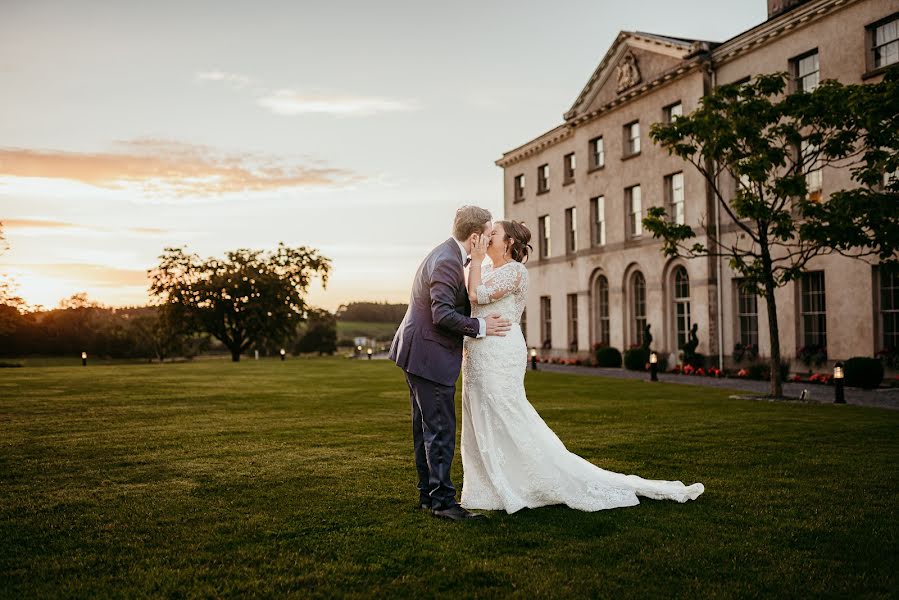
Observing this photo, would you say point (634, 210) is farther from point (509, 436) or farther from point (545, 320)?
point (509, 436)

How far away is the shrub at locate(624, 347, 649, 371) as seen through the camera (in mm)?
28266

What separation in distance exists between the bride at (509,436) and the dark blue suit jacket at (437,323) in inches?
11.3

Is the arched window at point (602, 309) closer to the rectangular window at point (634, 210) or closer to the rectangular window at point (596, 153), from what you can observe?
the rectangular window at point (634, 210)

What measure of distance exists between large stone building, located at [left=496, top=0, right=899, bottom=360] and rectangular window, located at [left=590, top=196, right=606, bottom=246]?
0.16 feet

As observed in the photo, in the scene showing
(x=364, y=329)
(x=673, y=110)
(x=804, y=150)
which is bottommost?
(x=364, y=329)

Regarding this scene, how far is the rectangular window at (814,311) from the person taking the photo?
867 inches

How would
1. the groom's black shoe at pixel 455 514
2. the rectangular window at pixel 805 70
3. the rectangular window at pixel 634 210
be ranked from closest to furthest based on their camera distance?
1. the groom's black shoe at pixel 455 514
2. the rectangular window at pixel 805 70
3. the rectangular window at pixel 634 210

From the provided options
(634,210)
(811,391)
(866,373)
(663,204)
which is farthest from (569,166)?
(811,391)

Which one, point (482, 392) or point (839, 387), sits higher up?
point (482, 392)

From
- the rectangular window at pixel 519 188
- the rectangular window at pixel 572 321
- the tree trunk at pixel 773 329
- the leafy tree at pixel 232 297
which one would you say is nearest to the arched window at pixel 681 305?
the rectangular window at pixel 572 321

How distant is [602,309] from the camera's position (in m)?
33.7

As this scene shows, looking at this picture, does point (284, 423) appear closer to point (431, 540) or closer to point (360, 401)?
point (360, 401)

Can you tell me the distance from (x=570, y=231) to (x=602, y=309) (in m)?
4.50

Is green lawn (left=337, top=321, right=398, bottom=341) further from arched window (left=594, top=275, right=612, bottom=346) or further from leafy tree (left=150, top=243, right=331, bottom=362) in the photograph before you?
arched window (left=594, top=275, right=612, bottom=346)
